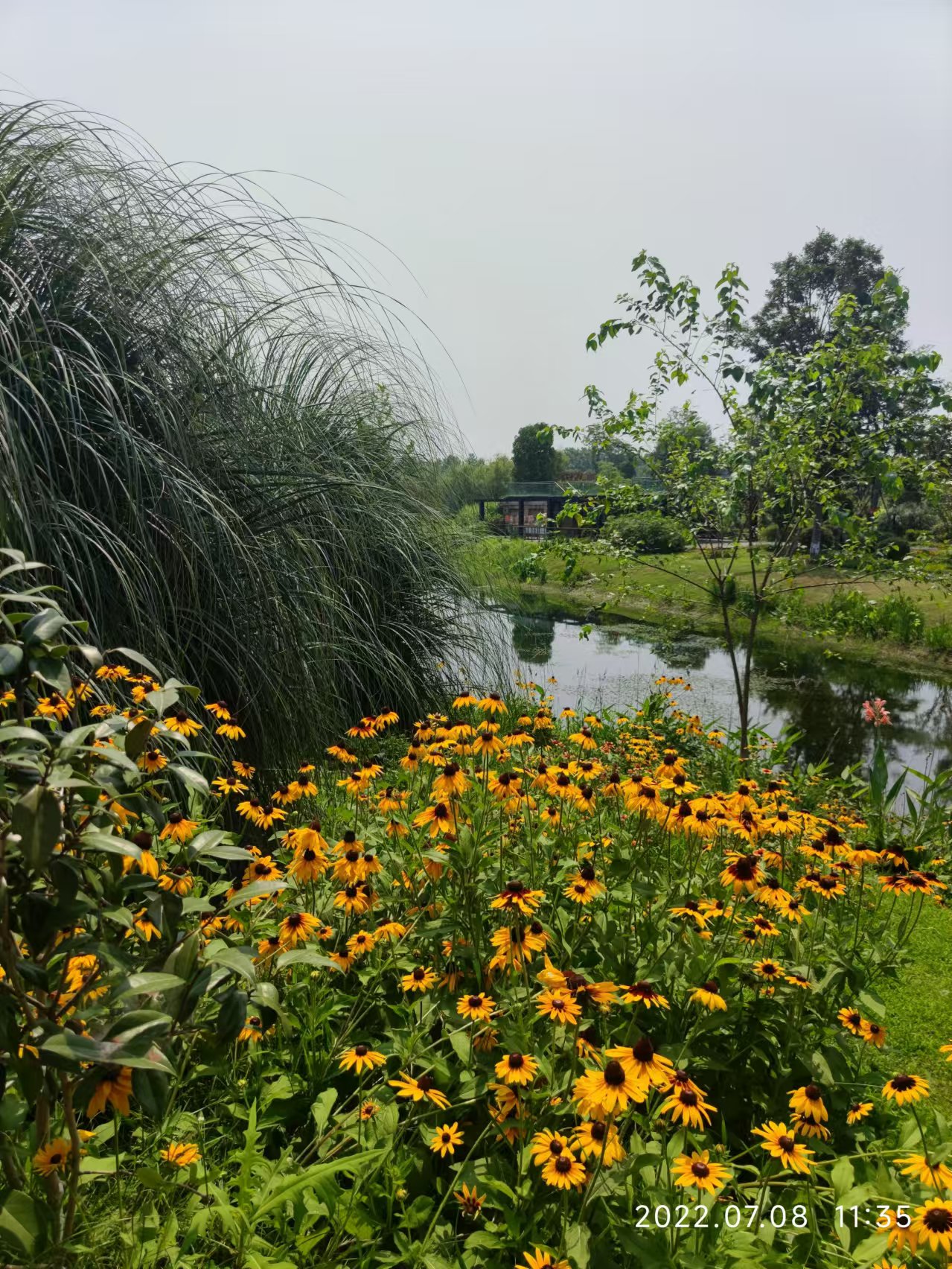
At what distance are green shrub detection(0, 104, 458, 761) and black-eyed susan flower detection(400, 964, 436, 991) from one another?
120cm

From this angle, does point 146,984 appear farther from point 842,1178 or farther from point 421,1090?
point 842,1178

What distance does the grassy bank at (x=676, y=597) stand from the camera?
4941 millimetres

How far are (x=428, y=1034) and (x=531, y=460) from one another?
37716mm

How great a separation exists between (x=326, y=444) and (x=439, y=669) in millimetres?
1334

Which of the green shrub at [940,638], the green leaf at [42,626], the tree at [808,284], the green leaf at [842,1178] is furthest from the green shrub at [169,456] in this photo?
the tree at [808,284]

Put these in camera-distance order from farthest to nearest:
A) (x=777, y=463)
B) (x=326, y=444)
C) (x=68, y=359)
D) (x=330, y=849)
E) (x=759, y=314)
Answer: (x=759, y=314)
(x=777, y=463)
(x=326, y=444)
(x=68, y=359)
(x=330, y=849)

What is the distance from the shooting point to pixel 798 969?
1459mm

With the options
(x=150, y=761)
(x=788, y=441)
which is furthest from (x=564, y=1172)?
(x=788, y=441)

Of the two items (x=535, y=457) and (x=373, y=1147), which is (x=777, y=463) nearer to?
(x=373, y=1147)

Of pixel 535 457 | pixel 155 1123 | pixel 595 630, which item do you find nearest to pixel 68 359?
pixel 155 1123

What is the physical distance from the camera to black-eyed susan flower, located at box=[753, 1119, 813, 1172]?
1.01 m

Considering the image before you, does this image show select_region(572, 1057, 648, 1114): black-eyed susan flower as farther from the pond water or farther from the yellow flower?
the pond water

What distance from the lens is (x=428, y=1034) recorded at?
1417 millimetres

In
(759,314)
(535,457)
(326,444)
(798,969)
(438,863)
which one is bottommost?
(798,969)
